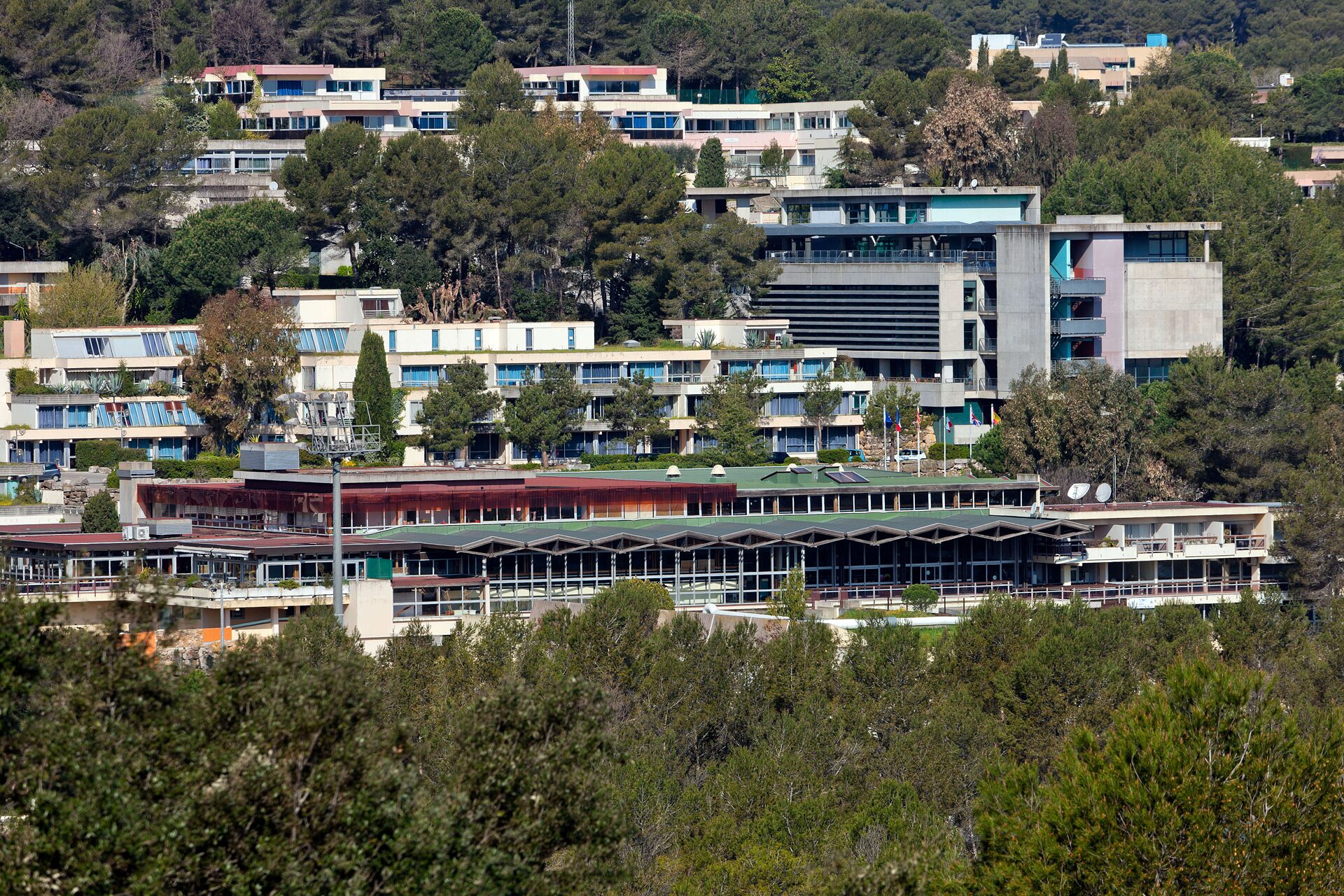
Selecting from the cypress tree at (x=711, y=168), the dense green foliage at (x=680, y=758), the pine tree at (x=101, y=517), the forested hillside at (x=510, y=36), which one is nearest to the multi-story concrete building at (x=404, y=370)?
the pine tree at (x=101, y=517)

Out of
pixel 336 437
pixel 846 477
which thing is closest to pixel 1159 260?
pixel 846 477

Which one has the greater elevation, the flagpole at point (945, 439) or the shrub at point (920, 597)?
the flagpole at point (945, 439)

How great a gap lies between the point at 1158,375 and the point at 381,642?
58.8 metres

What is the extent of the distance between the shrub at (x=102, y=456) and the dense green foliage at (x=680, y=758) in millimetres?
41108

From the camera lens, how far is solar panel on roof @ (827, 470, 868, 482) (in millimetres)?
91625

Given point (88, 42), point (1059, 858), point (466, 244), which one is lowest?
point (1059, 858)

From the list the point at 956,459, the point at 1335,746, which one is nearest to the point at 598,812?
the point at 1335,746

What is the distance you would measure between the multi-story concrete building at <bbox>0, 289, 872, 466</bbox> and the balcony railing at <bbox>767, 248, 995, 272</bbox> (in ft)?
25.5

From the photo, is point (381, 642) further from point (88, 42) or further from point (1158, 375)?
point (88, 42)

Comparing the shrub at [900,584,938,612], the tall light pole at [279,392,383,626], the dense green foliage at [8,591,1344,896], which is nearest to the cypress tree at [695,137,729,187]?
the tall light pole at [279,392,383,626]

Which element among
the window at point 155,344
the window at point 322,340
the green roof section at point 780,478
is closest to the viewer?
the green roof section at point 780,478

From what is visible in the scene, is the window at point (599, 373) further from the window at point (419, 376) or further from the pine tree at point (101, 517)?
the pine tree at point (101, 517)

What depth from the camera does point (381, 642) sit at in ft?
229

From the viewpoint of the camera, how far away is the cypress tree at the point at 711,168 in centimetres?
13575
